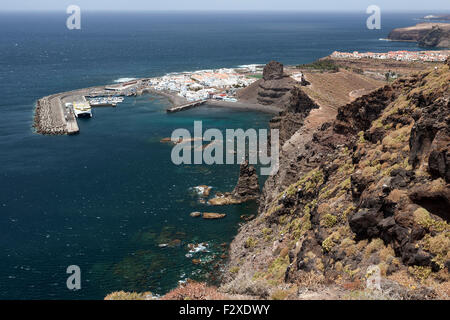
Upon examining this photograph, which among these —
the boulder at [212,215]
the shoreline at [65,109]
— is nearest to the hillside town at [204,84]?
the shoreline at [65,109]

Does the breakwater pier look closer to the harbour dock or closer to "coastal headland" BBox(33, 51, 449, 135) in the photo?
"coastal headland" BBox(33, 51, 449, 135)

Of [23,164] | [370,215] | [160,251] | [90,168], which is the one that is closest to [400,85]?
[370,215]

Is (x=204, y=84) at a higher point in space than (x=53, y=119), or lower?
higher

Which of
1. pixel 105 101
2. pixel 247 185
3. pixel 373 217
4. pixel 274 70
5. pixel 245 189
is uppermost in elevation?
pixel 274 70

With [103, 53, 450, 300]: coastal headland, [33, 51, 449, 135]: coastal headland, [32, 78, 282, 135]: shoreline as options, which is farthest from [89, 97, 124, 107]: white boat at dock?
[103, 53, 450, 300]: coastal headland

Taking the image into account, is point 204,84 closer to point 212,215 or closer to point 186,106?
point 186,106

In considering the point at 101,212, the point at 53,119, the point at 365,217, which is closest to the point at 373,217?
the point at 365,217

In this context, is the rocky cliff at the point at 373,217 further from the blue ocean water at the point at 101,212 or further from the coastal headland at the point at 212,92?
the coastal headland at the point at 212,92

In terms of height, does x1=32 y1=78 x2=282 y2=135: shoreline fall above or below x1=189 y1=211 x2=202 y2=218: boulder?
above
